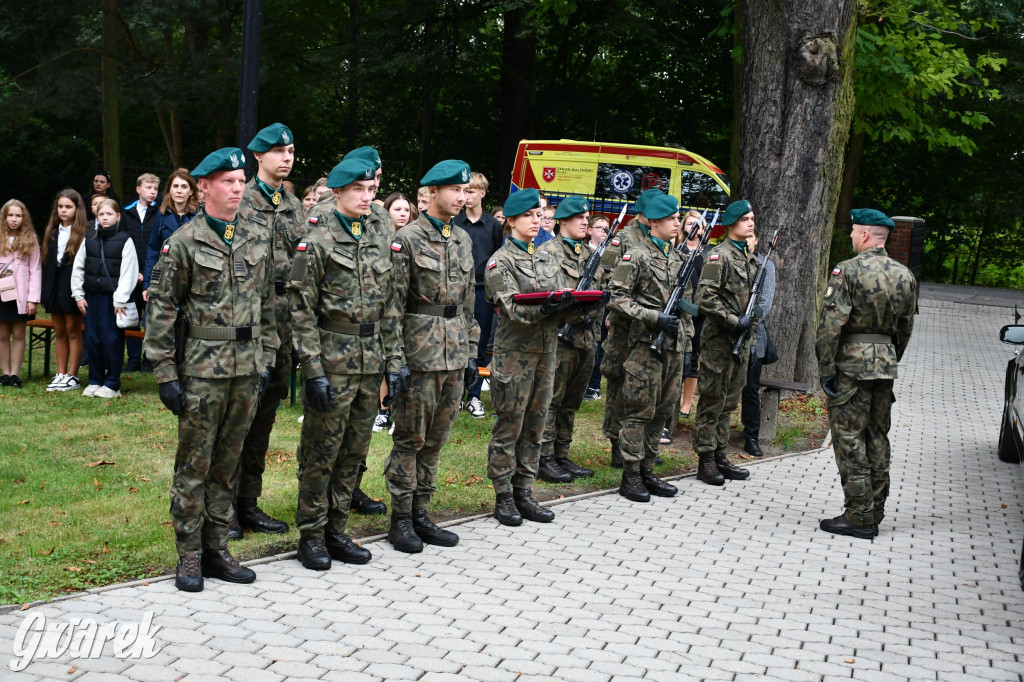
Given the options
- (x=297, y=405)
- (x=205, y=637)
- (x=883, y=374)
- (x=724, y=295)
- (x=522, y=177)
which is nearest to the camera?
(x=205, y=637)

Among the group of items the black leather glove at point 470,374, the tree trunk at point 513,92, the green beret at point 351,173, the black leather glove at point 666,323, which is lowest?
the black leather glove at point 470,374

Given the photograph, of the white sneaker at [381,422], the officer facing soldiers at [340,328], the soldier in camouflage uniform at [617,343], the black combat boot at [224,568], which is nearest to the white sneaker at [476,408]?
the white sneaker at [381,422]

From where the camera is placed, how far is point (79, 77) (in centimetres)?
2188

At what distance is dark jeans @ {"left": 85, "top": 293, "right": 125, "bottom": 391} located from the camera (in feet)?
35.3

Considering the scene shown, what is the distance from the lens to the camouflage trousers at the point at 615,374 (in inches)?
347

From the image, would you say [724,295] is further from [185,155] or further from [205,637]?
[185,155]

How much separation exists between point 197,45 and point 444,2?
6.16 meters

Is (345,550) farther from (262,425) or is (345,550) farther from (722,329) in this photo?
(722,329)

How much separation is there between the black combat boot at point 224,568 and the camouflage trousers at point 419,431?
1.13 metres

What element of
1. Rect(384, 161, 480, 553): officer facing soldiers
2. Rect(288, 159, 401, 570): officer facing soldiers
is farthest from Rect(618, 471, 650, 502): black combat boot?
Rect(288, 159, 401, 570): officer facing soldiers

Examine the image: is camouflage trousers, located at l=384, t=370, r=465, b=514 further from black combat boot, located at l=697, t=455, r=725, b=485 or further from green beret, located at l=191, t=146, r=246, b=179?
black combat boot, located at l=697, t=455, r=725, b=485

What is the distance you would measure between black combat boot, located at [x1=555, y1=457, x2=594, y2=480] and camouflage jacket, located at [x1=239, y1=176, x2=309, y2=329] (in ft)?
10.6


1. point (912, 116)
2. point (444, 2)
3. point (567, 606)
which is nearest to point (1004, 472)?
point (567, 606)

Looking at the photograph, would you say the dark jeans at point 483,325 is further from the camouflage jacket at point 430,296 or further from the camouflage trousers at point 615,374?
the camouflage jacket at point 430,296
